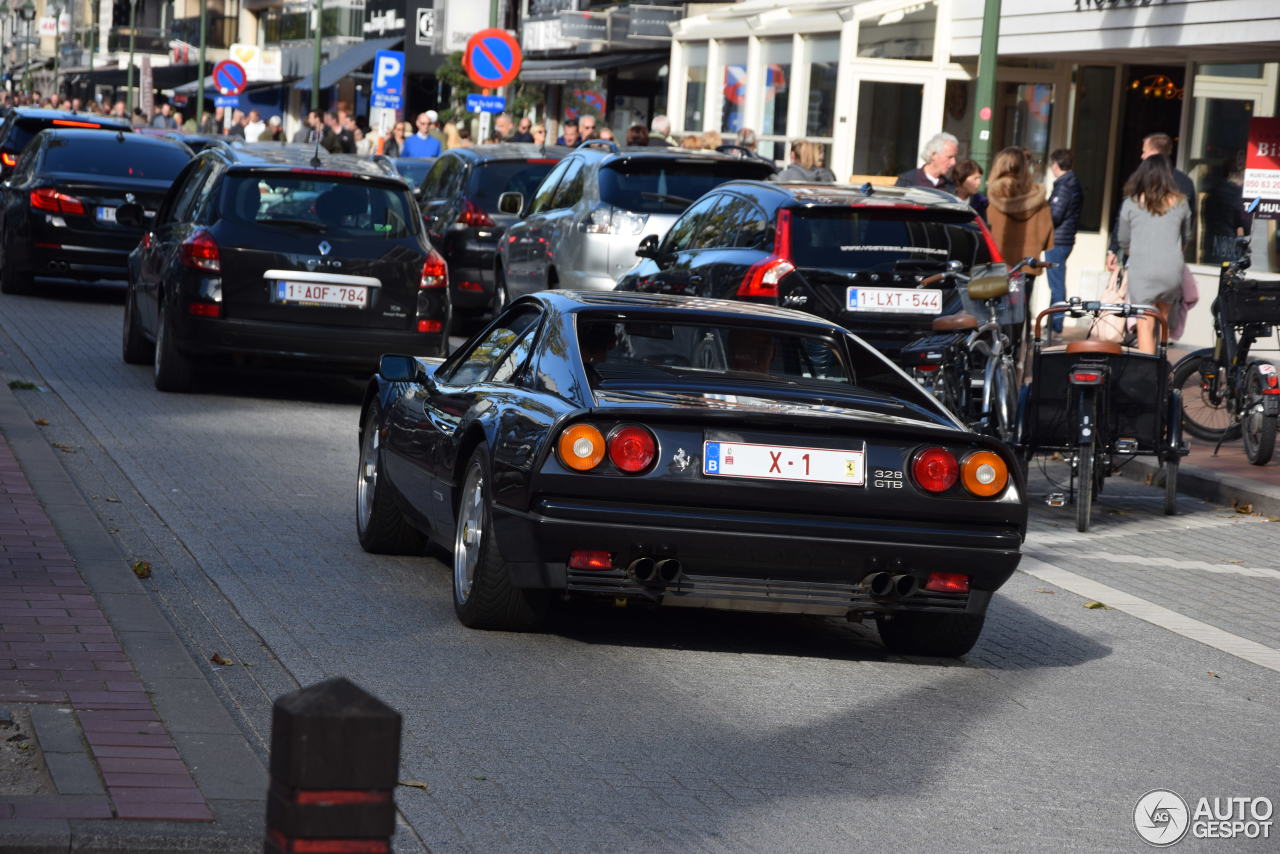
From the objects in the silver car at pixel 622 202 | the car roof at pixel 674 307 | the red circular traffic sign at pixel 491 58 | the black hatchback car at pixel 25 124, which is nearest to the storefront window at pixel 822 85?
the red circular traffic sign at pixel 491 58

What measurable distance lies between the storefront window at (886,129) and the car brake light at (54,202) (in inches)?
461

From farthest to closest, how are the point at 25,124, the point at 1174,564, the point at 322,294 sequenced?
the point at 25,124
the point at 322,294
the point at 1174,564

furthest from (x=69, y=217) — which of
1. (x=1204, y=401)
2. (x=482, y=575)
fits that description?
(x=482, y=575)

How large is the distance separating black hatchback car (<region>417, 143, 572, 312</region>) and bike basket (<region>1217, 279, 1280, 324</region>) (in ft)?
26.6

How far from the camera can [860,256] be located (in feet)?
42.0

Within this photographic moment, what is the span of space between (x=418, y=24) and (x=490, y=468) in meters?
54.1

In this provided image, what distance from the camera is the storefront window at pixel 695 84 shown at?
116 feet

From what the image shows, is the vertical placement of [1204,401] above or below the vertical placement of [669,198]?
below

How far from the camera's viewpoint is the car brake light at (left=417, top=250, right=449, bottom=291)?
1412 centimetres

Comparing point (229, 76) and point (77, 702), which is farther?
point (229, 76)

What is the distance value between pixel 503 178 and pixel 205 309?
7545 mm

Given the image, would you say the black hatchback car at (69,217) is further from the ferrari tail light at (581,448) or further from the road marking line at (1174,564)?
the ferrari tail light at (581,448)

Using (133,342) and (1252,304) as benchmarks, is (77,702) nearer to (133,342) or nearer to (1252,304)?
(1252,304)

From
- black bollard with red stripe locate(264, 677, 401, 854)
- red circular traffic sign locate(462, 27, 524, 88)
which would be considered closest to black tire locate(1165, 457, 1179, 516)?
black bollard with red stripe locate(264, 677, 401, 854)
